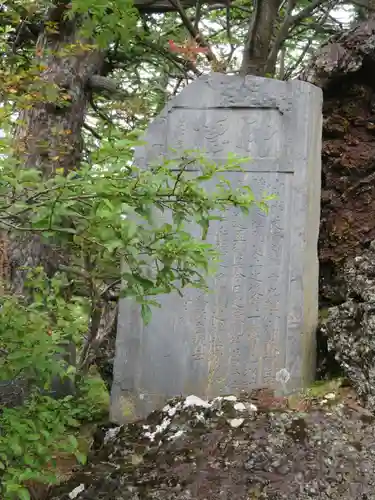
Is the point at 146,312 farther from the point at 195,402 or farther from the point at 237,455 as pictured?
the point at 195,402

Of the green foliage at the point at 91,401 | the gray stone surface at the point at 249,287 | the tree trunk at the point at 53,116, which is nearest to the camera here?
the green foliage at the point at 91,401

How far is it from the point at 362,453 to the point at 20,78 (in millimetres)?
3879

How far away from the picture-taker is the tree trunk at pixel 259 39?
5711 mm

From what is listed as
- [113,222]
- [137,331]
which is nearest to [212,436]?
[137,331]

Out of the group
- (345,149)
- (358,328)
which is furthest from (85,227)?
(345,149)

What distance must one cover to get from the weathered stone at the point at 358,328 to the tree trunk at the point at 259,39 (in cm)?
280

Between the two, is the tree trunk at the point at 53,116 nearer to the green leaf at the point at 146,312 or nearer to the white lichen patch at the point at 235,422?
the white lichen patch at the point at 235,422

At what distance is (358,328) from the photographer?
142 inches

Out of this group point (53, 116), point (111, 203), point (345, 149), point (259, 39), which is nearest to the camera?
point (111, 203)

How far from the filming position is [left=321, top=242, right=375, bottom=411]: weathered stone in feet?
11.4

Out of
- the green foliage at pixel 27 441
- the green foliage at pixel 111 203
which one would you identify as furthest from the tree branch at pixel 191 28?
the green foliage at pixel 27 441

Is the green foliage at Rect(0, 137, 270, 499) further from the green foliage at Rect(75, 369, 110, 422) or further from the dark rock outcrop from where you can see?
the dark rock outcrop

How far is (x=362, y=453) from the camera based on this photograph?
10.1 ft

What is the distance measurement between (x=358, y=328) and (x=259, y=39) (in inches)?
137
